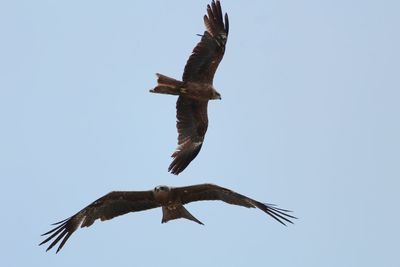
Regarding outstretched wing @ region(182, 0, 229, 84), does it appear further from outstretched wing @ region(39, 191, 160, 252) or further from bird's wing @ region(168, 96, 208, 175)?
outstretched wing @ region(39, 191, 160, 252)

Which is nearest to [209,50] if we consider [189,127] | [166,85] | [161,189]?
[166,85]

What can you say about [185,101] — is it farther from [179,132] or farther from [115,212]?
[115,212]

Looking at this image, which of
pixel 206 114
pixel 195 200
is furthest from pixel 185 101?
pixel 195 200

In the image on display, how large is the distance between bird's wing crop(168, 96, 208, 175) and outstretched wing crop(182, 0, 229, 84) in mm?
615

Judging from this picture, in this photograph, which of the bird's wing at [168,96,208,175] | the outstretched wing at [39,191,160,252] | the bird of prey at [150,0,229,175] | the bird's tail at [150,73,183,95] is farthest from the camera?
the bird's wing at [168,96,208,175]

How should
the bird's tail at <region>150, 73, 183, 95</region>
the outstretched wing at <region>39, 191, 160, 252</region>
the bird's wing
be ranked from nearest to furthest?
the outstretched wing at <region>39, 191, 160, 252</region> → the bird's tail at <region>150, 73, 183, 95</region> → the bird's wing

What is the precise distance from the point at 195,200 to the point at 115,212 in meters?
1.35

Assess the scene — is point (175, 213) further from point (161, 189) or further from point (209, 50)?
point (209, 50)

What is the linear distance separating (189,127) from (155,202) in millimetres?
3181

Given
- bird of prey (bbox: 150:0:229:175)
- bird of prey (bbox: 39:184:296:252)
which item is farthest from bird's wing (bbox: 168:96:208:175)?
bird of prey (bbox: 39:184:296:252)

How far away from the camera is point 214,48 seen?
16094mm

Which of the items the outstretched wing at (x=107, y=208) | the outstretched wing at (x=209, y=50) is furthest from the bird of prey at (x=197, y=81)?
the outstretched wing at (x=107, y=208)

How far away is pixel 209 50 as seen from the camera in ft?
52.7

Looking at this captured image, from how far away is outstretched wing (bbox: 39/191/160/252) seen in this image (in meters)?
13.6
